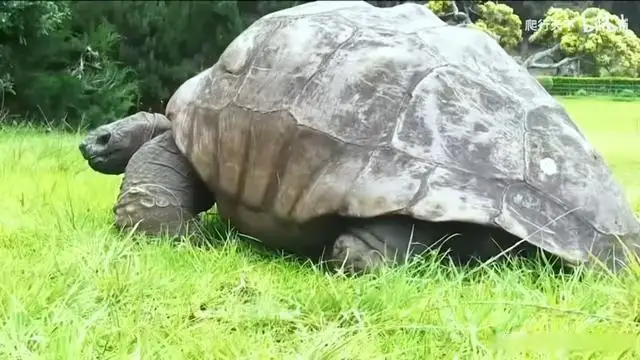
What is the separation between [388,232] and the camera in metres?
2.12

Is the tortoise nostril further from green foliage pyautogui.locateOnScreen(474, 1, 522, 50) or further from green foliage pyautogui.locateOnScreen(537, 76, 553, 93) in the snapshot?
green foliage pyautogui.locateOnScreen(537, 76, 553, 93)

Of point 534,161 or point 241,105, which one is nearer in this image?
point 534,161

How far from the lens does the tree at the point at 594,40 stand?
2506 mm

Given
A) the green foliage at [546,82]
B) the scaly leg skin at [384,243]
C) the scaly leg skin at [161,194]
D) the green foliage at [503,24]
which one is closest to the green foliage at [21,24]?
the scaly leg skin at [161,194]

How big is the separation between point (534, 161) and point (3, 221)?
139 cm

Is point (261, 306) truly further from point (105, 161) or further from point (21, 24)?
point (21, 24)

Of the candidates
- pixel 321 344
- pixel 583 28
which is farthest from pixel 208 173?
pixel 321 344

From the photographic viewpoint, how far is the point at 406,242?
212 centimetres

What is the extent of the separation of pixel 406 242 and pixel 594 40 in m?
0.86

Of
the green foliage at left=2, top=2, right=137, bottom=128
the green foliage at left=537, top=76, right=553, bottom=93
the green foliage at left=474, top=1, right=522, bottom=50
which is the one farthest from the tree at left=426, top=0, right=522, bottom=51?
the green foliage at left=2, top=2, right=137, bottom=128

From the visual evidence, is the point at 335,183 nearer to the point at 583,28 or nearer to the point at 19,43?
the point at 583,28

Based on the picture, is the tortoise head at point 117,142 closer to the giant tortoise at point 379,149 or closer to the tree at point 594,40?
the giant tortoise at point 379,149

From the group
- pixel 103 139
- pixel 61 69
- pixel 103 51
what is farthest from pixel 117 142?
pixel 103 51

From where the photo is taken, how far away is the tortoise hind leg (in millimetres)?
2104
